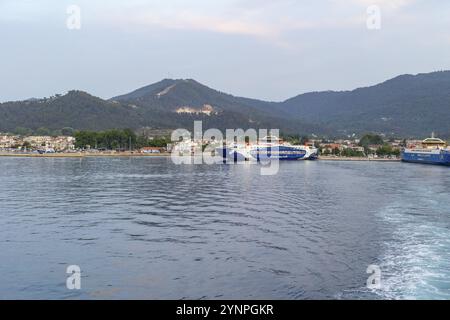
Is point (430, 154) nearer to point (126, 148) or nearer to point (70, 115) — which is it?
point (126, 148)

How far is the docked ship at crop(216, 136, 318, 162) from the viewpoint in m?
99.6

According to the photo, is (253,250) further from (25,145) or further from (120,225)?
(25,145)

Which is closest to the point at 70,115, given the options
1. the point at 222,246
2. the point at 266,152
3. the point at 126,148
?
the point at 126,148

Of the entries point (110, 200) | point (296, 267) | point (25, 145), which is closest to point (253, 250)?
point (296, 267)

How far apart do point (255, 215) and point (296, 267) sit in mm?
10108

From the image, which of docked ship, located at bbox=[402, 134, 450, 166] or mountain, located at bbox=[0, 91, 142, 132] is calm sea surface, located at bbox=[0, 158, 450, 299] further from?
mountain, located at bbox=[0, 91, 142, 132]

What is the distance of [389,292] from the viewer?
12.6 metres

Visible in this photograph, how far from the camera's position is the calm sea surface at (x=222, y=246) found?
12.8 m

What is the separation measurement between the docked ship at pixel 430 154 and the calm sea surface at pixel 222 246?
60981 millimetres

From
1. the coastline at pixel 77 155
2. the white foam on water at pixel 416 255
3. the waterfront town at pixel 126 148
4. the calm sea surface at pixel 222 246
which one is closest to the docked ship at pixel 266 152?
the waterfront town at pixel 126 148

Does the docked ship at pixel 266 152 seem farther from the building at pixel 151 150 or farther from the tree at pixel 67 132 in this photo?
the tree at pixel 67 132

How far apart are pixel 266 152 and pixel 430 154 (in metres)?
33.9

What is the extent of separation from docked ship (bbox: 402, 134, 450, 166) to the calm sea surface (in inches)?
2401

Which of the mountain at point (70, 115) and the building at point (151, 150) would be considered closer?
the building at point (151, 150)
